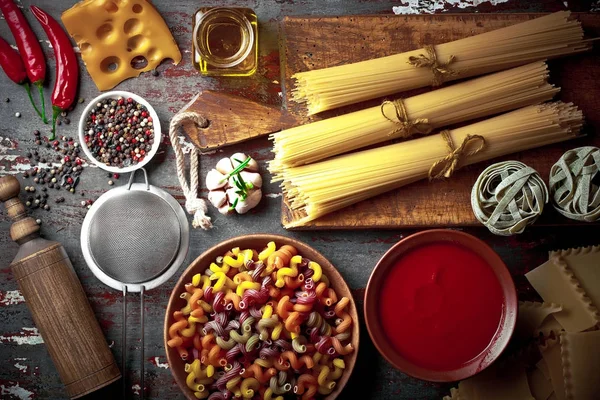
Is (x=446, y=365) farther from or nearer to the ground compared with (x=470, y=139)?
nearer to the ground

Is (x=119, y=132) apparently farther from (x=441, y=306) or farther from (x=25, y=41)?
(x=441, y=306)

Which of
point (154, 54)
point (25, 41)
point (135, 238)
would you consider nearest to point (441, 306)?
point (135, 238)

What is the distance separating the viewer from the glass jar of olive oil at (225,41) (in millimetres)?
2131

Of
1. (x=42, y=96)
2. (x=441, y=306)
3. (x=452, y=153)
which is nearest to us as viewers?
(x=441, y=306)

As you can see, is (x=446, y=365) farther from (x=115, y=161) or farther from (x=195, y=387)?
(x=115, y=161)

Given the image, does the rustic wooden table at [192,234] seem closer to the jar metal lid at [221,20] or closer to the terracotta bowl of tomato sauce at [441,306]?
the jar metal lid at [221,20]

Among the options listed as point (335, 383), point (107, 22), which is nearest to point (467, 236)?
point (335, 383)

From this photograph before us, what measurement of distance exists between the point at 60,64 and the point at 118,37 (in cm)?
24

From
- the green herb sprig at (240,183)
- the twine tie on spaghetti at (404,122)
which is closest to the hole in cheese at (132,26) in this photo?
the green herb sprig at (240,183)

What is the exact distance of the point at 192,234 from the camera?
88.0 inches

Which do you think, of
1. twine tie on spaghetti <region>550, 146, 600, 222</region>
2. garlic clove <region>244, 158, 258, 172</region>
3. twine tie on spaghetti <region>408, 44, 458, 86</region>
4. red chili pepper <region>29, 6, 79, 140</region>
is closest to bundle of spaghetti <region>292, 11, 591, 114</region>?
twine tie on spaghetti <region>408, 44, 458, 86</region>

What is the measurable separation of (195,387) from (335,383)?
18.4 inches

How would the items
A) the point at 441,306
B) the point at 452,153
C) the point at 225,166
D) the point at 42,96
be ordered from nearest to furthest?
the point at 441,306 < the point at 452,153 < the point at 225,166 < the point at 42,96

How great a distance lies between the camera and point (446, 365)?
1.95m
